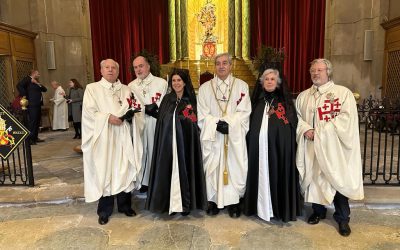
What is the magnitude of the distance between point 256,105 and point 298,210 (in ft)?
3.52

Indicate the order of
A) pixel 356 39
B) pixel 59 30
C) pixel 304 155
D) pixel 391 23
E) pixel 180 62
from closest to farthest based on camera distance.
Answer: pixel 304 155
pixel 391 23
pixel 356 39
pixel 59 30
pixel 180 62

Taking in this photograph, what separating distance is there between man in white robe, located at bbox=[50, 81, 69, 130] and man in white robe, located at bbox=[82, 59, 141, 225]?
6250 millimetres

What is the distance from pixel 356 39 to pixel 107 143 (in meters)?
7.87

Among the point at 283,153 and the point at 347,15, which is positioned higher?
the point at 347,15

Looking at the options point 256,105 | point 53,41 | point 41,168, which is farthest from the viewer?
point 53,41

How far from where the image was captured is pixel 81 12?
9727 mm

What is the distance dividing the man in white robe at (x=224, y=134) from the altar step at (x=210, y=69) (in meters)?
6.63

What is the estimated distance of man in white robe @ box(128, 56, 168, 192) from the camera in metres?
3.58

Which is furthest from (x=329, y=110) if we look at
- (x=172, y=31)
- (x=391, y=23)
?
(x=172, y=31)

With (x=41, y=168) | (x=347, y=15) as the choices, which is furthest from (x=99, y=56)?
(x=347, y=15)

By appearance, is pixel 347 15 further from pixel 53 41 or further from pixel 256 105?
pixel 53 41

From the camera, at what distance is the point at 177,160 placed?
10.6 feet

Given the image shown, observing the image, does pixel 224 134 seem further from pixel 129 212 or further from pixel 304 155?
pixel 129 212

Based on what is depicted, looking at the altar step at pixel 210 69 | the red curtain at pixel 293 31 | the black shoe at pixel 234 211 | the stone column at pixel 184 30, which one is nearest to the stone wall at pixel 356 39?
the red curtain at pixel 293 31
